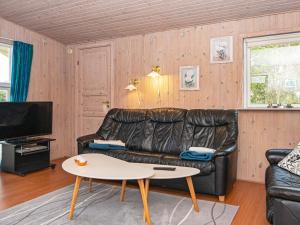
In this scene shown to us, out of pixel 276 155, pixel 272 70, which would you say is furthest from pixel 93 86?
pixel 276 155

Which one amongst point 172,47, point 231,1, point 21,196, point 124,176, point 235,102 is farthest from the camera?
point 172,47

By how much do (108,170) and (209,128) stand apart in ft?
5.78

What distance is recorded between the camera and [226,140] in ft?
11.0

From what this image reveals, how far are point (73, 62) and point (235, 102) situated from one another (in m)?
3.33

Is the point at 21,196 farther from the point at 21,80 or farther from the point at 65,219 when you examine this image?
the point at 21,80

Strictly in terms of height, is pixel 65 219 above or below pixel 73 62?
below

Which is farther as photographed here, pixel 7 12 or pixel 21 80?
pixel 21 80

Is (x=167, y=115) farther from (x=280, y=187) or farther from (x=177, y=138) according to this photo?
(x=280, y=187)

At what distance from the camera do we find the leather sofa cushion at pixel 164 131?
3689mm

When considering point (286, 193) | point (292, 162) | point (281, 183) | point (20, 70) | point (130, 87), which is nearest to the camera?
point (286, 193)

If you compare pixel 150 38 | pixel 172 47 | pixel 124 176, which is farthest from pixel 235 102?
pixel 124 176

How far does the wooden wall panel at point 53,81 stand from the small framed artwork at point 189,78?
7.95 ft

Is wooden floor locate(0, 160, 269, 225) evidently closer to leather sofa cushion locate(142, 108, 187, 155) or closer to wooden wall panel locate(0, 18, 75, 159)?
leather sofa cushion locate(142, 108, 187, 155)

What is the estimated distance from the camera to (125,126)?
13.5 ft
